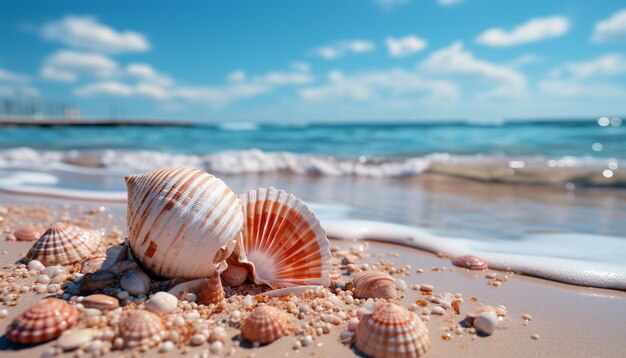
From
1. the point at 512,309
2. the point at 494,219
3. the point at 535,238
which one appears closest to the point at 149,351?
the point at 512,309

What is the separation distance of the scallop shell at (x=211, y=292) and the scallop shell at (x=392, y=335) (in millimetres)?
846

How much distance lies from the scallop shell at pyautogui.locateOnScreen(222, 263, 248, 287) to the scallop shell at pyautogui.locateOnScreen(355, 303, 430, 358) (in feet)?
2.93

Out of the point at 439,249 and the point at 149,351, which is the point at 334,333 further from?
the point at 439,249

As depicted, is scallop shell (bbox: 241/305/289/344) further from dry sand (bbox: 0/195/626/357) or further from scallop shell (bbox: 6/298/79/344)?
scallop shell (bbox: 6/298/79/344)

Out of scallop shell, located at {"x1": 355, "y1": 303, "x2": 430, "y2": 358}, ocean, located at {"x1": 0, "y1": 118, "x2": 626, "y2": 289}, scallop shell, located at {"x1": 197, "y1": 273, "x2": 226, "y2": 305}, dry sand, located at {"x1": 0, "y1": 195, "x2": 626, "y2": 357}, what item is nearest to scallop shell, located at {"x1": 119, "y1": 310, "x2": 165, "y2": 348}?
dry sand, located at {"x1": 0, "y1": 195, "x2": 626, "y2": 357}

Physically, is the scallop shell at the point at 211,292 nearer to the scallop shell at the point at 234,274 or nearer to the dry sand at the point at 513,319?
the scallop shell at the point at 234,274

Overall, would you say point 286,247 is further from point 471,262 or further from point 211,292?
point 471,262

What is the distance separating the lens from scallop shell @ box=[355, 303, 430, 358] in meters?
2.00

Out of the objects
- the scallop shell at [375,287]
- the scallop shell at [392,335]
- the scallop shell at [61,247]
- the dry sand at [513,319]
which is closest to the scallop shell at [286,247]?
the scallop shell at [375,287]

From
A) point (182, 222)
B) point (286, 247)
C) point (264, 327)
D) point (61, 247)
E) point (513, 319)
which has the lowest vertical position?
point (513, 319)

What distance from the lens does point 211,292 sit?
8.06ft

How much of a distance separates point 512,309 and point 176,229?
214 cm

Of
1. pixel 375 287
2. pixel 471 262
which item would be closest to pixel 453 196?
pixel 471 262

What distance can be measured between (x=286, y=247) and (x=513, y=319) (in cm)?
145
